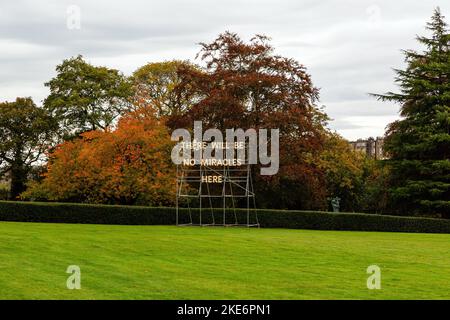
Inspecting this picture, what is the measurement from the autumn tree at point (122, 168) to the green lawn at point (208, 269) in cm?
1938

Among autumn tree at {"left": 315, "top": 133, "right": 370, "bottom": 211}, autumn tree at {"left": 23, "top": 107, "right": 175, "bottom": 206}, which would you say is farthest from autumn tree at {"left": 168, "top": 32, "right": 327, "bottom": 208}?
autumn tree at {"left": 315, "top": 133, "right": 370, "bottom": 211}

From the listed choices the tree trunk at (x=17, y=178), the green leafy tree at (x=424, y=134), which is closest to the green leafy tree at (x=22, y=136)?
the tree trunk at (x=17, y=178)

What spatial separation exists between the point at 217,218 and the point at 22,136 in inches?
1117

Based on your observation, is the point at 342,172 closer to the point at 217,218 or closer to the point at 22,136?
the point at 217,218

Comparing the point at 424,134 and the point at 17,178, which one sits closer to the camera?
the point at 424,134

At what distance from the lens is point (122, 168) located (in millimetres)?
44281

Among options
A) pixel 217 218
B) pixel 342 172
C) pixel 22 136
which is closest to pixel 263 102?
pixel 217 218

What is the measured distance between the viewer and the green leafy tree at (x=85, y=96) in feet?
198

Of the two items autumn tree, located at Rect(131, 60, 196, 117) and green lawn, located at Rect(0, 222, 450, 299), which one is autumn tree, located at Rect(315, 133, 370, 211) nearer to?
autumn tree, located at Rect(131, 60, 196, 117)

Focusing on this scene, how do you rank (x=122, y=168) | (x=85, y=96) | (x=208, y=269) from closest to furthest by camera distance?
1. (x=208, y=269)
2. (x=122, y=168)
3. (x=85, y=96)

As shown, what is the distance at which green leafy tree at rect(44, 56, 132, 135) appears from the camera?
198 ft

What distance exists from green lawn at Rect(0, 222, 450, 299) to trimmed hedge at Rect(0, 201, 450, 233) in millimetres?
14473
